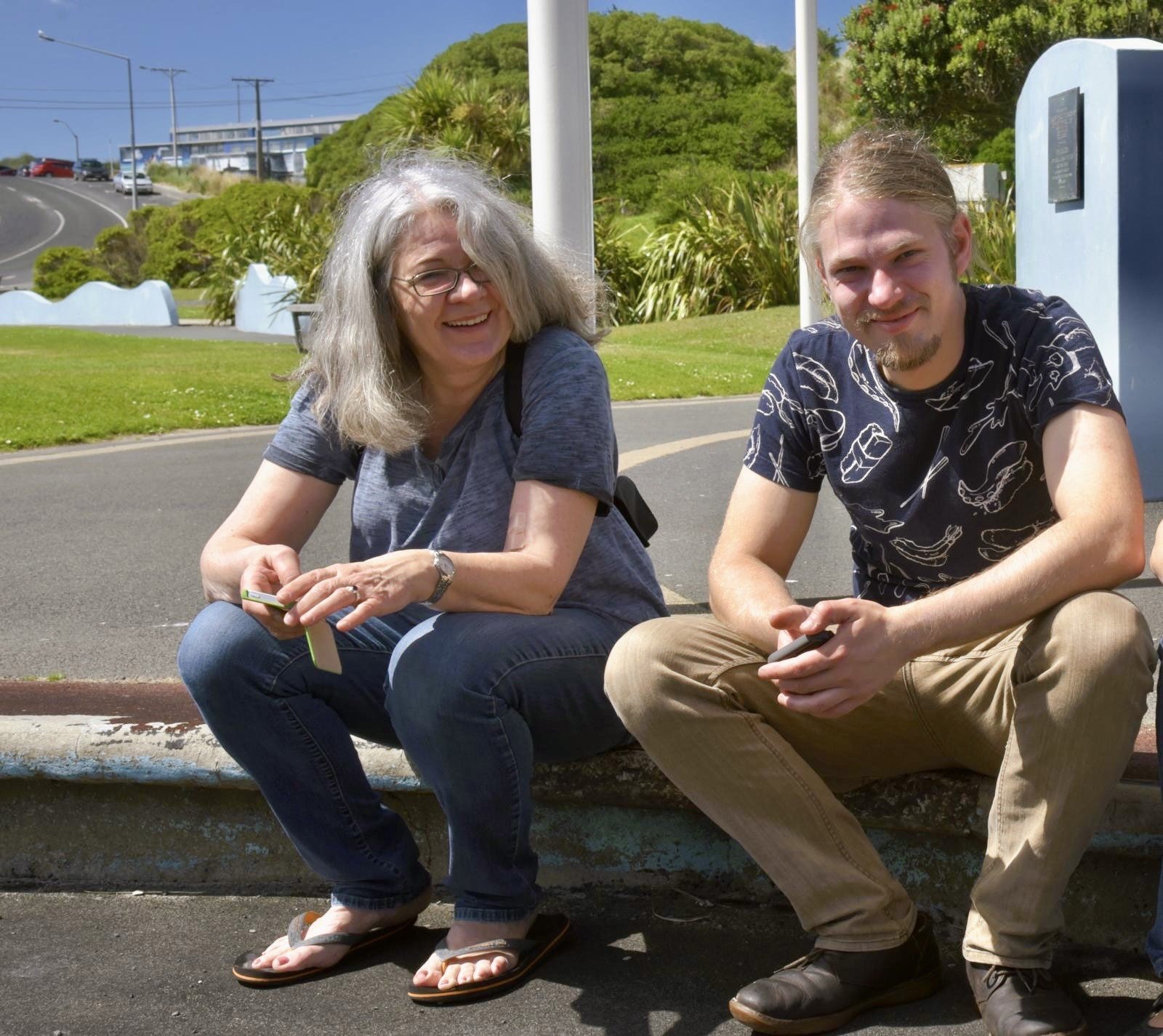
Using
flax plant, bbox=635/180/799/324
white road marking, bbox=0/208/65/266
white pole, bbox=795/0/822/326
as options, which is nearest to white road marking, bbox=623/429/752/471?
white pole, bbox=795/0/822/326

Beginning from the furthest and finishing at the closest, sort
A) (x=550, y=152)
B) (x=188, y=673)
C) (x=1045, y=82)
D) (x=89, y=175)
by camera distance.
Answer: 1. (x=89, y=175)
2. (x=1045, y=82)
3. (x=550, y=152)
4. (x=188, y=673)

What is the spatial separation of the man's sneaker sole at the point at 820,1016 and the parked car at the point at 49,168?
341ft

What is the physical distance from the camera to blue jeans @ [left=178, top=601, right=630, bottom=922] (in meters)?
2.30

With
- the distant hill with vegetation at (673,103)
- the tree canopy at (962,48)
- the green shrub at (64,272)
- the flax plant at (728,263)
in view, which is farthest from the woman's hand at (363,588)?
the green shrub at (64,272)

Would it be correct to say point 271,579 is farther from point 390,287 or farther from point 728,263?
point 728,263

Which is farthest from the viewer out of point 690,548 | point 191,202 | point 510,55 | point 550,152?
point 510,55

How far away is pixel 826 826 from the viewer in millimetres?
2211

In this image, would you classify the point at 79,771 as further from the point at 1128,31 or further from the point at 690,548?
the point at 1128,31

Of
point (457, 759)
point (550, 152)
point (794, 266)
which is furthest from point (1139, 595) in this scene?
point (794, 266)

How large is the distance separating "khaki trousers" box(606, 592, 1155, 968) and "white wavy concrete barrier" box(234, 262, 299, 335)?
20065 mm

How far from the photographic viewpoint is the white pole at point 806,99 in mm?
10641

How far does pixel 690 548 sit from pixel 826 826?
3246mm

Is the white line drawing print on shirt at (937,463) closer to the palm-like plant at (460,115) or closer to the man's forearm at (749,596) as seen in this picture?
the man's forearm at (749,596)

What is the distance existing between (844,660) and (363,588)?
769mm
